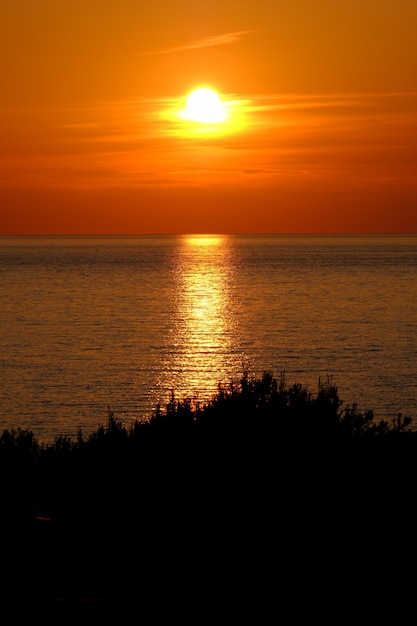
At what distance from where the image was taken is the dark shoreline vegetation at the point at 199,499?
12523 mm

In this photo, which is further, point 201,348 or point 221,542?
point 201,348

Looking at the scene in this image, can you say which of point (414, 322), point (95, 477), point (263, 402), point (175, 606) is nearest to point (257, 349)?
point (414, 322)

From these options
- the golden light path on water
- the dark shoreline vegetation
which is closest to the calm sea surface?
the golden light path on water

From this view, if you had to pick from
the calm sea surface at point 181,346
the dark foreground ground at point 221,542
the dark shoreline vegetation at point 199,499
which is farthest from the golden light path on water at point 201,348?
the dark foreground ground at point 221,542

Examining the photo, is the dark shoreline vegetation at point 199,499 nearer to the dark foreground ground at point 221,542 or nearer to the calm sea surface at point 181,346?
the dark foreground ground at point 221,542

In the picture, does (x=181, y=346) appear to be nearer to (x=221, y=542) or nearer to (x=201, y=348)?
(x=201, y=348)

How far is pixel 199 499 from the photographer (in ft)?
51.6

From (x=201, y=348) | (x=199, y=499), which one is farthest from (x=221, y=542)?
(x=201, y=348)

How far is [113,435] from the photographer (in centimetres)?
2105

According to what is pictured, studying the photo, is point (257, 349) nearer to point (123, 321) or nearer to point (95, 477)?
point (123, 321)

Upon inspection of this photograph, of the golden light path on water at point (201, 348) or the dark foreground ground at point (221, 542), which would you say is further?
the golden light path on water at point (201, 348)

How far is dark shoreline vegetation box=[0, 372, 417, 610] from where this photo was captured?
1252cm

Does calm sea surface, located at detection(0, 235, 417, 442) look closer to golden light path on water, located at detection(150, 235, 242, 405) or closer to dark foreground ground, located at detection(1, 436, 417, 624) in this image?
golden light path on water, located at detection(150, 235, 242, 405)

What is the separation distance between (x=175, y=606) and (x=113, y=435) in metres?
9.51
